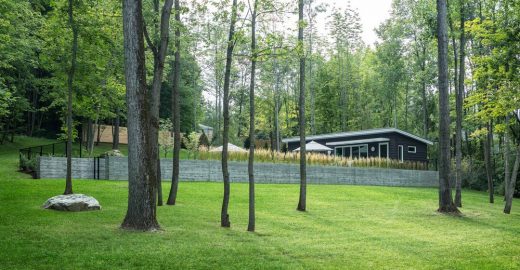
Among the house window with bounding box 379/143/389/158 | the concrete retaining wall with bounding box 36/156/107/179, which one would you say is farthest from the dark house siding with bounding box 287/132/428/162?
the concrete retaining wall with bounding box 36/156/107/179

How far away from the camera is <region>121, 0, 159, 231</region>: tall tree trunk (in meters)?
8.20

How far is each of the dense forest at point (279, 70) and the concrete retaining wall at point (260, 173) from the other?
2.72m

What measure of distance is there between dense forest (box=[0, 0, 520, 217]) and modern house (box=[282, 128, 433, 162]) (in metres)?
2.87

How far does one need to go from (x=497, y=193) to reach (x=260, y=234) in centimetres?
2074

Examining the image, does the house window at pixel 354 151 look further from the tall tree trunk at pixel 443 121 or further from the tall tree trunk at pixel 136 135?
the tall tree trunk at pixel 136 135

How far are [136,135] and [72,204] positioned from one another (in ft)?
10.2

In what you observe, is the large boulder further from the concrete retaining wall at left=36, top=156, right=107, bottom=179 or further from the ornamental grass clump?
the ornamental grass clump

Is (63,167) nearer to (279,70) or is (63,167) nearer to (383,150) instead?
(383,150)

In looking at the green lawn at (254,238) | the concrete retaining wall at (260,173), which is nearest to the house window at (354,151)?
the concrete retaining wall at (260,173)

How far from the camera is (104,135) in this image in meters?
36.8

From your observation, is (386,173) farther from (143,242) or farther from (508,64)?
(143,242)

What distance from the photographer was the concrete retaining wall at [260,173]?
18438 millimetres

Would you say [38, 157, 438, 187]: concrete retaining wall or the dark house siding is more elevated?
the dark house siding

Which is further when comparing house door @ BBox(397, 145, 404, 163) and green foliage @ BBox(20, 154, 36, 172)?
house door @ BBox(397, 145, 404, 163)
